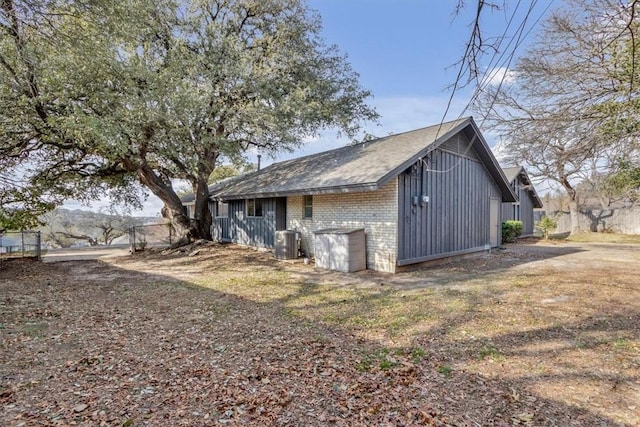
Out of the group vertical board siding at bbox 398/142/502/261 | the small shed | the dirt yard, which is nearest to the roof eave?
vertical board siding at bbox 398/142/502/261

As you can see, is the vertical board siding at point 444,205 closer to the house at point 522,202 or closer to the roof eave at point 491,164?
the roof eave at point 491,164

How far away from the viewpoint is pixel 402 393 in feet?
10.3

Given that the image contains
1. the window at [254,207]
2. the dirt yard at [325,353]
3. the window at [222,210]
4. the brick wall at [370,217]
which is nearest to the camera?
the dirt yard at [325,353]

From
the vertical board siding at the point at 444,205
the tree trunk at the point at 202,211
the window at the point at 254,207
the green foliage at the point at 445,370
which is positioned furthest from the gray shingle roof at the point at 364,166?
the green foliage at the point at 445,370

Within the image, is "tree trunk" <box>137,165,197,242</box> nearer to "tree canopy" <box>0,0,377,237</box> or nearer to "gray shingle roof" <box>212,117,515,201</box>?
"tree canopy" <box>0,0,377,237</box>

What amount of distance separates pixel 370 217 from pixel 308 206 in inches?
115

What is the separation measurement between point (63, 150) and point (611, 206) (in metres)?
28.9

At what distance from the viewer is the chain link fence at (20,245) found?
10.9 meters

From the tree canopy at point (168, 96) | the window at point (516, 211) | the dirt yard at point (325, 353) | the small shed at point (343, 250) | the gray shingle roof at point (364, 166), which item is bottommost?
the dirt yard at point (325, 353)

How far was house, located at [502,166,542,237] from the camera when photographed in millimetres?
18984

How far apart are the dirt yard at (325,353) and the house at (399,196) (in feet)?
5.95

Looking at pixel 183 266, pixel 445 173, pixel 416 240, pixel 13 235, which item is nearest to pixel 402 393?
pixel 416 240

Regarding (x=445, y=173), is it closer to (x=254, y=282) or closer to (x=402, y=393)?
(x=254, y=282)

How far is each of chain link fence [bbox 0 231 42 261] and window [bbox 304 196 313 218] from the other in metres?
9.31
